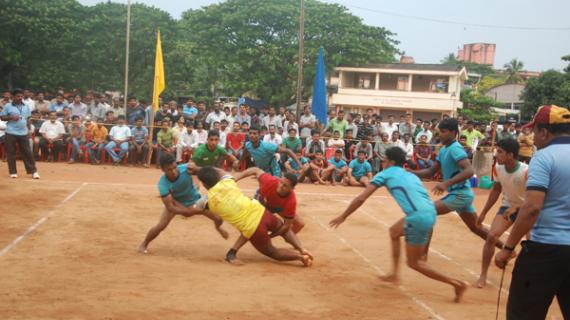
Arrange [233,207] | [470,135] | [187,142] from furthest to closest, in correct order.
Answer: [470,135], [187,142], [233,207]

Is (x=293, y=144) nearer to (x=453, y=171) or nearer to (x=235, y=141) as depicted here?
(x=235, y=141)

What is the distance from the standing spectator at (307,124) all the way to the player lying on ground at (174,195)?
1008 centimetres

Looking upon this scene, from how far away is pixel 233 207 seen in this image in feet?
22.4

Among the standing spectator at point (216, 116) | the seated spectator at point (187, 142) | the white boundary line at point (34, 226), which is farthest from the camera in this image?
the standing spectator at point (216, 116)

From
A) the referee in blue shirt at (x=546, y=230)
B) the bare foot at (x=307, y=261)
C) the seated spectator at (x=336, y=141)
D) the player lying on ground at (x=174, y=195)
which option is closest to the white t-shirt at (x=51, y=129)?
the seated spectator at (x=336, y=141)

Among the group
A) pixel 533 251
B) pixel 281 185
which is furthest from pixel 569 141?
pixel 281 185

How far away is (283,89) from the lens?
3356cm

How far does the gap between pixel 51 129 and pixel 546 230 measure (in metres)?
15.8

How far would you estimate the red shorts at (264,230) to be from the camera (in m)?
6.91

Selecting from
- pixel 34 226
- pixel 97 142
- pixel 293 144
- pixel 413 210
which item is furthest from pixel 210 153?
pixel 97 142

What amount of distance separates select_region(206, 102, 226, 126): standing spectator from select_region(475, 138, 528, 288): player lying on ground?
39.4 ft

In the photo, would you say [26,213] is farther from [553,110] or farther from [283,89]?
[283,89]

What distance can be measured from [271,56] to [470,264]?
1012 inches

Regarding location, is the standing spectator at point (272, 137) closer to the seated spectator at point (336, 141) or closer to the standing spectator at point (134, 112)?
the seated spectator at point (336, 141)
